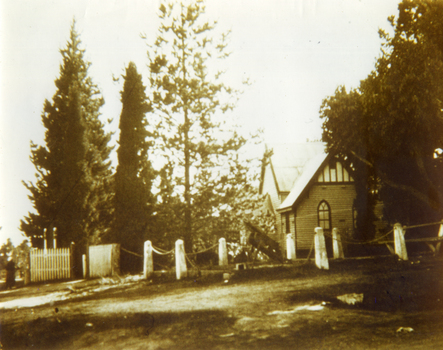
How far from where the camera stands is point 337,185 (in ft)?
27.4

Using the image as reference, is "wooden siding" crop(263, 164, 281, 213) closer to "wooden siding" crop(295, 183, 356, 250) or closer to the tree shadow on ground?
"wooden siding" crop(295, 183, 356, 250)

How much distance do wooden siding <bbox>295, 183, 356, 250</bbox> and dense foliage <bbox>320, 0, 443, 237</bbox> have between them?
0.31m

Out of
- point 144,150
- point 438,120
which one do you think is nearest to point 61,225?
point 144,150

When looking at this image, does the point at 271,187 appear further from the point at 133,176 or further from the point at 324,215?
the point at 133,176

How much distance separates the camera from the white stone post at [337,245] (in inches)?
363

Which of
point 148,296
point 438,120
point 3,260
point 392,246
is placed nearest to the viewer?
point 148,296

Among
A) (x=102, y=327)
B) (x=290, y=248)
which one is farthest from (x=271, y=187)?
(x=102, y=327)

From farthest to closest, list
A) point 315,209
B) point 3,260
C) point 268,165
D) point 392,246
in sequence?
1. point 268,165
2. point 392,246
3. point 315,209
4. point 3,260

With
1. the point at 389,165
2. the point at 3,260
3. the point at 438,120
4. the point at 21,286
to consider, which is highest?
the point at 438,120

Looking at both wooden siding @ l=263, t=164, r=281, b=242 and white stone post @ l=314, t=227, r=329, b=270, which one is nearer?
white stone post @ l=314, t=227, r=329, b=270

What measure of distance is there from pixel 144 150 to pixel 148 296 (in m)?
6.08

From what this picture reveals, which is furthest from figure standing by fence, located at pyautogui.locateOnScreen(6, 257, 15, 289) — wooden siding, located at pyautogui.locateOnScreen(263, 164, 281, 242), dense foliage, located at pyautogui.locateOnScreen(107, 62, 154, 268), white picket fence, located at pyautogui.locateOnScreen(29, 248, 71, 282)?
wooden siding, located at pyautogui.locateOnScreen(263, 164, 281, 242)

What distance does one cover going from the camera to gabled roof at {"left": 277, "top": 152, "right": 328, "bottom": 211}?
10.00 metres

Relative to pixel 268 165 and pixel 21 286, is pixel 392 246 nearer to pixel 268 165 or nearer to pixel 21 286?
pixel 268 165
